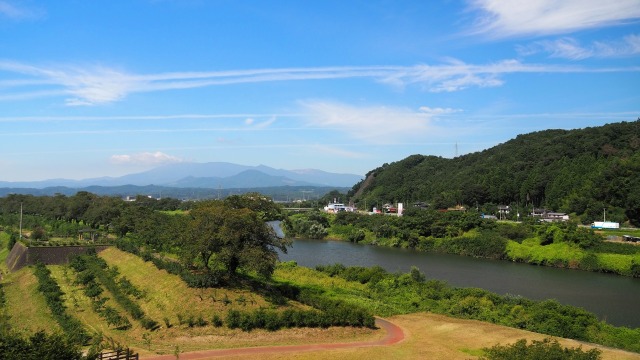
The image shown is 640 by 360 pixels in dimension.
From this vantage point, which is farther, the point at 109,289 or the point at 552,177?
the point at 552,177

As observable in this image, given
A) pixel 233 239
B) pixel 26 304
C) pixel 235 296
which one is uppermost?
pixel 233 239

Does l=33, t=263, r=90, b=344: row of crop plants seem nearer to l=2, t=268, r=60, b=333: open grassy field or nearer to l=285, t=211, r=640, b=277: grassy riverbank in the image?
l=2, t=268, r=60, b=333: open grassy field

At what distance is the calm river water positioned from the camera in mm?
31047

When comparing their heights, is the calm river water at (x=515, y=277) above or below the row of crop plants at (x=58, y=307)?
below

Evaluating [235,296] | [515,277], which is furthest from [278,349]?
[515,277]

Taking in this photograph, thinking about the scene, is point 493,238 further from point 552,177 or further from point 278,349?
point 278,349

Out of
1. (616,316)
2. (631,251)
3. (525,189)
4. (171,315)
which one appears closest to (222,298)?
(171,315)

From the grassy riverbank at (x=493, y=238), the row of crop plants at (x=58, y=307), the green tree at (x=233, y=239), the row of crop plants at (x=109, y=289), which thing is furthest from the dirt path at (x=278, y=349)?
the grassy riverbank at (x=493, y=238)

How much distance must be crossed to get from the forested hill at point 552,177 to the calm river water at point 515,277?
19.9m

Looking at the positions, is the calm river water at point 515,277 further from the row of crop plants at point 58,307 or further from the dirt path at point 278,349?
the row of crop plants at point 58,307

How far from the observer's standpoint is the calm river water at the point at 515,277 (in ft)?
102

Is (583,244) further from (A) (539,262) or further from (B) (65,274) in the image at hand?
(B) (65,274)

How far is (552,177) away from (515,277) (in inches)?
1555

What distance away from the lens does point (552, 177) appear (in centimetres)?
7338
